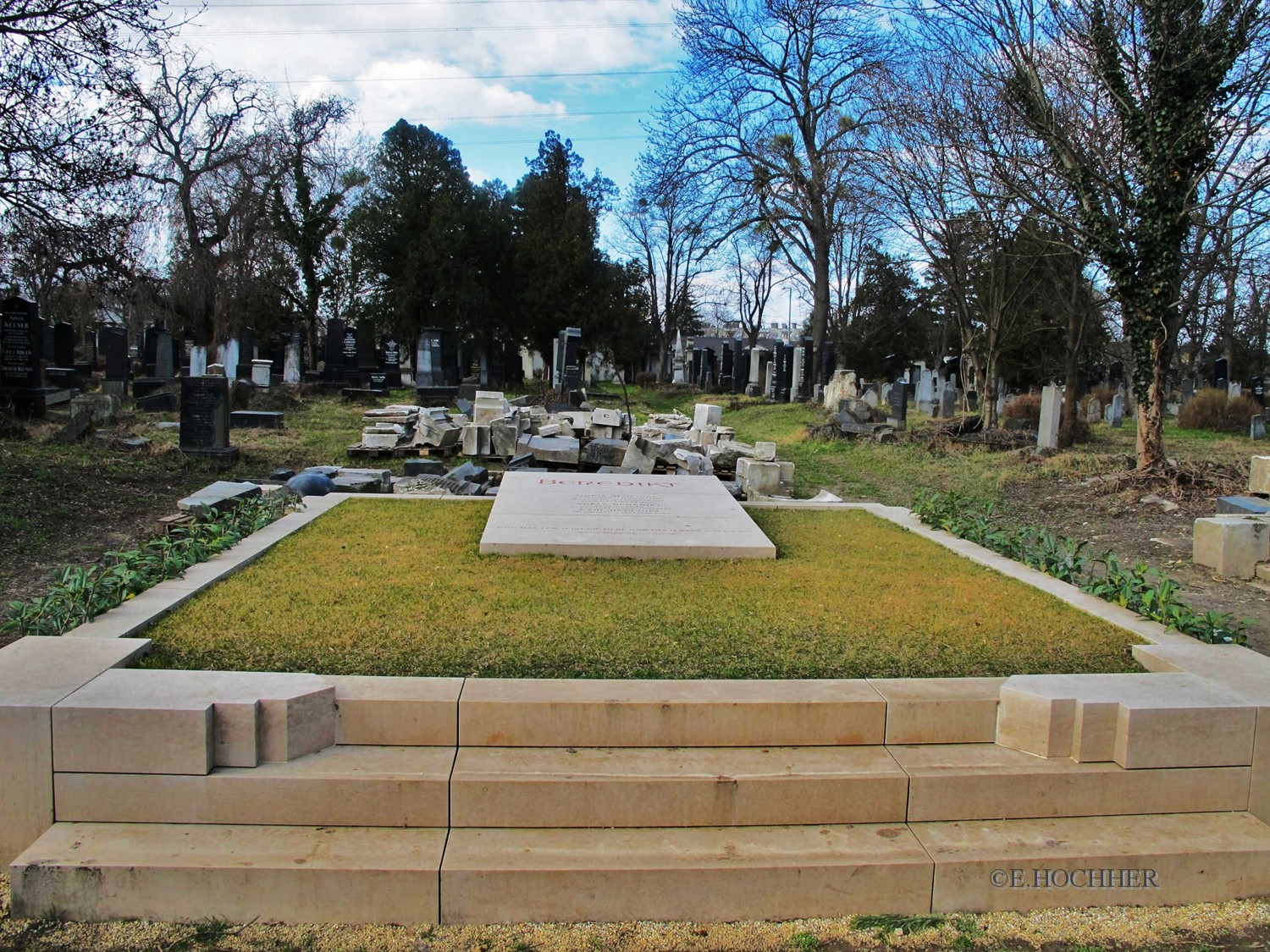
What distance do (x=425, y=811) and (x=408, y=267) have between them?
3166 centimetres

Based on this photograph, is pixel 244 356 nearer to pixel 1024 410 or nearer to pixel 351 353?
pixel 351 353

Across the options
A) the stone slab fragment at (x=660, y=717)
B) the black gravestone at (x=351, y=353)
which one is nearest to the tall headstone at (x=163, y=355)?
the black gravestone at (x=351, y=353)

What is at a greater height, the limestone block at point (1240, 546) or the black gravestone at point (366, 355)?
the black gravestone at point (366, 355)

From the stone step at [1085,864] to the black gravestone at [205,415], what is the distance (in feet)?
38.1

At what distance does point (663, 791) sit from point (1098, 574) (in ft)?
16.7

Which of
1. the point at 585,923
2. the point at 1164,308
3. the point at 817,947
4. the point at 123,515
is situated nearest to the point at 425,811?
the point at 585,923

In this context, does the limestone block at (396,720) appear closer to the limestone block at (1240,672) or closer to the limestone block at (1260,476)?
the limestone block at (1240,672)

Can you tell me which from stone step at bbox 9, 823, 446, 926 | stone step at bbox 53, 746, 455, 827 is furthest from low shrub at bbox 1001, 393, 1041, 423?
stone step at bbox 9, 823, 446, 926

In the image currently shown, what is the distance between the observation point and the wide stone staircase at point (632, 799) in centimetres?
275

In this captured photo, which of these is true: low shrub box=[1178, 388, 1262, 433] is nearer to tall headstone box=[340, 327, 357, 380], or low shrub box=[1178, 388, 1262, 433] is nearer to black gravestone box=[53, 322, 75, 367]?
tall headstone box=[340, 327, 357, 380]

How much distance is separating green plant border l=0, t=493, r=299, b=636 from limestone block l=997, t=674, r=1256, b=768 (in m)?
4.03

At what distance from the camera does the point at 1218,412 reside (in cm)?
1895

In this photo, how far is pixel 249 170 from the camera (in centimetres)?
2764

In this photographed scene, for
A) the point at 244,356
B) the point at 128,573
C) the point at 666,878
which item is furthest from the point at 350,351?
the point at 666,878
